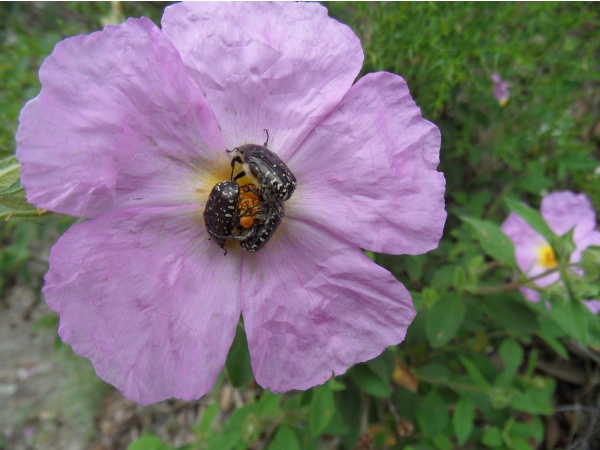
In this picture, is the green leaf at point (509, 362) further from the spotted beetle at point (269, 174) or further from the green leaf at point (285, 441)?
the spotted beetle at point (269, 174)

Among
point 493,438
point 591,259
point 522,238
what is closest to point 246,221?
point 591,259

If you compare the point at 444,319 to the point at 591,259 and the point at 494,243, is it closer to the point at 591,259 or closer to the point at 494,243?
the point at 494,243

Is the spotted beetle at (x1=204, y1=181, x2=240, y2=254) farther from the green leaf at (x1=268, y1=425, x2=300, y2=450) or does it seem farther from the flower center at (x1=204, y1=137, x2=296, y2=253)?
the green leaf at (x1=268, y1=425, x2=300, y2=450)

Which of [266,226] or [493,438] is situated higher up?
[266,226]

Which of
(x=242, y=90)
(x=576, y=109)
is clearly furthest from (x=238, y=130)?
(x=576, y=109)

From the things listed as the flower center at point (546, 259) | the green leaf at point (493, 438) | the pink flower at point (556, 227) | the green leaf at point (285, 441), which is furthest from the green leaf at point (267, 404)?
the flower center at point (546, 259)

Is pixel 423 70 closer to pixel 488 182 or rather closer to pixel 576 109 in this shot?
pixel 488 182
